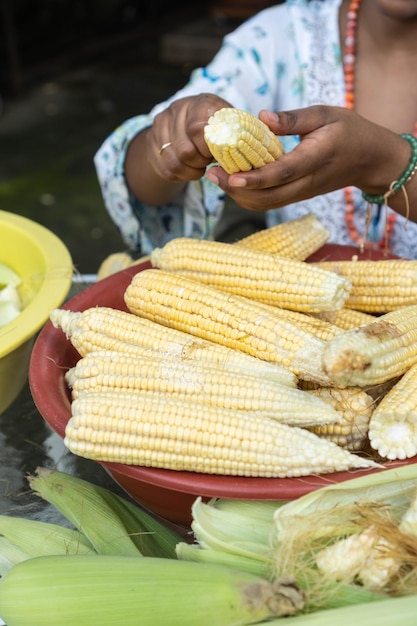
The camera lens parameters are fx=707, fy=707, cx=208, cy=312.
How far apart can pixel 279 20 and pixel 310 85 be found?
23 centimetres

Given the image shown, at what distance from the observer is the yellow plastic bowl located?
51.4 inches

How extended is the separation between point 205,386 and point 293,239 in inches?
18.1

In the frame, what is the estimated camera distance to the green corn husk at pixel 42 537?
3.49ft

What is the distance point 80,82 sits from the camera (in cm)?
668

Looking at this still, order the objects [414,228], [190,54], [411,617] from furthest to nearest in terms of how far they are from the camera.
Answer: [190,54] < [414,228] < [411,617]

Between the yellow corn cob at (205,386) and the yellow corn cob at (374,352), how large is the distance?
67mm

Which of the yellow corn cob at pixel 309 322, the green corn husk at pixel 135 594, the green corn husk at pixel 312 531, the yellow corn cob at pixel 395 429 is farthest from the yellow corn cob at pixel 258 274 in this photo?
the green corn husk at pixel 135 594

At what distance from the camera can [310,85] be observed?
1.90 meters

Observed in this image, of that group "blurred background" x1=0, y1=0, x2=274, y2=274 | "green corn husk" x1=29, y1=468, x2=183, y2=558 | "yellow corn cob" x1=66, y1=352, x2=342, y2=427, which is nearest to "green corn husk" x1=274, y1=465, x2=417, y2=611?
"yellow corn cob" x1=66, y1=352, x2=342, y2=427

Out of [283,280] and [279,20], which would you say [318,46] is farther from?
[283,280]

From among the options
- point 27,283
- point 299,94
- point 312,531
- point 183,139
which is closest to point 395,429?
point 312,531

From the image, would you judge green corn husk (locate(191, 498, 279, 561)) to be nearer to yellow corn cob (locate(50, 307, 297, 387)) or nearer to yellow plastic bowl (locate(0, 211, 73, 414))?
yellow corn cob (locate(50, 307, 297, 387))

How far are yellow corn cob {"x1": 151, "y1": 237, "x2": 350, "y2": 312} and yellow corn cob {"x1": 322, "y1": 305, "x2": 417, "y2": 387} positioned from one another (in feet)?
0.36

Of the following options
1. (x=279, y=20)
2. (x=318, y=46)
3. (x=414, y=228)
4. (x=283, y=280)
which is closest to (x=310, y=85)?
(x=318, y=46)
